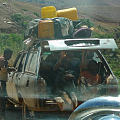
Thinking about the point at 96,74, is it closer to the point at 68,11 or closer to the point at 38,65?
the point at 38,65

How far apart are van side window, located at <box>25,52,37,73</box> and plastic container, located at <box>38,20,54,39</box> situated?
398 millimetres

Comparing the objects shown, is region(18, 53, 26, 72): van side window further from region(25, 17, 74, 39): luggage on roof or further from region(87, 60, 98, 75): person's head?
region(87, 60, 98, 75): person's head

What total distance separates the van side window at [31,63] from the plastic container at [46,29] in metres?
0.40

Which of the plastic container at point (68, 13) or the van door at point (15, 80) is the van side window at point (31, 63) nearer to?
the van door at point (15, 80)

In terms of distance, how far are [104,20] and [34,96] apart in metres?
40.9

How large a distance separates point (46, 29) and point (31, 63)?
0.70 meters

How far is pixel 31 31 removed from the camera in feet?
21.9

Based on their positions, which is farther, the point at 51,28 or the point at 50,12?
the point at 50,12

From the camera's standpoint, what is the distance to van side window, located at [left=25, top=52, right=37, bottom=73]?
18.5ft

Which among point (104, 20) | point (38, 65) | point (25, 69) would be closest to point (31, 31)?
point (25, 69)

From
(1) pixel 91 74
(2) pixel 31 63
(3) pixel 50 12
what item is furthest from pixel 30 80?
(3) pixel 50 12

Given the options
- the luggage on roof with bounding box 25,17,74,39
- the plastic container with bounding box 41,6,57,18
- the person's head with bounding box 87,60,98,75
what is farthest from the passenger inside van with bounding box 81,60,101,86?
the plastic container with bounding box 41,6,57,18

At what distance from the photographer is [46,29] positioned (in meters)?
6.26

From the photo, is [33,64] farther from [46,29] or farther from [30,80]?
[46,29]
